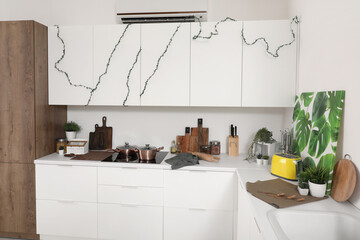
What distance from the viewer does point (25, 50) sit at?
7.97ft

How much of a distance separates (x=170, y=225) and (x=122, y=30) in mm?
1930

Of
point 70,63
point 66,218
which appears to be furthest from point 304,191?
point 70,63

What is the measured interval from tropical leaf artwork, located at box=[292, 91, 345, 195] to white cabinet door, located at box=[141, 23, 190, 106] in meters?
1.05

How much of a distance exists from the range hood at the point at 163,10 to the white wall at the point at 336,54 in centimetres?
98

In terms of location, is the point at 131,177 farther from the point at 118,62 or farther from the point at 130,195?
the point at 118,62

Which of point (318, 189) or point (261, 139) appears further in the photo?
point (261, 139)

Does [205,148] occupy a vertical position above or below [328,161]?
below

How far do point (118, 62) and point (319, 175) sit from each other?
2.00 metres

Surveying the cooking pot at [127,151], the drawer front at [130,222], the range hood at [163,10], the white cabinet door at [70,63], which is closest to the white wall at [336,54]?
the range hood at [163,10]

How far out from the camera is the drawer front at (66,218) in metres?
2.41

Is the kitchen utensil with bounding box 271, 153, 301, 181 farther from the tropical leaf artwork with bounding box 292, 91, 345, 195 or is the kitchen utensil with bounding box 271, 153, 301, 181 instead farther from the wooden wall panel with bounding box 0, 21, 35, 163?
the wooden wall panel with bounding box 0, 21, 35, 163

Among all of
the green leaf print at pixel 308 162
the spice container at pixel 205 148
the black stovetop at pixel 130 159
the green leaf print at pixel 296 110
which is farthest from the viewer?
the spice container at pixel 205 148

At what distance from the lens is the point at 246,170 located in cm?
218

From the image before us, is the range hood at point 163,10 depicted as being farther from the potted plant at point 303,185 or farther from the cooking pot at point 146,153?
the potted plant at point 303,185
